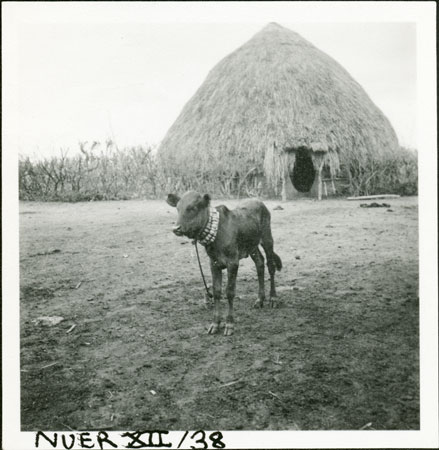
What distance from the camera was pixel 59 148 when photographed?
3230 mm

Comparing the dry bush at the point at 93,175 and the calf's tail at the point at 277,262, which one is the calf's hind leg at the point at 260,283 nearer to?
the calf's tail at the point at 277,262

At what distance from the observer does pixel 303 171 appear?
7633mm

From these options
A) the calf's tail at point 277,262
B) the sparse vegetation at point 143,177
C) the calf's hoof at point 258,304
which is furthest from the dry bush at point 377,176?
the calf's hoof at point 258,304

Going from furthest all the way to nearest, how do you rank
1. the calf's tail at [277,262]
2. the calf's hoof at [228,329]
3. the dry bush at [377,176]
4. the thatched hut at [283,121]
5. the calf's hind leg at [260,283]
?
the thatched hut at [283,121]
the dry bush at [377,176]
the calf's tail at [277,262]
the calf's hind leg at [260,283]
the calf's hoof at [228,329]

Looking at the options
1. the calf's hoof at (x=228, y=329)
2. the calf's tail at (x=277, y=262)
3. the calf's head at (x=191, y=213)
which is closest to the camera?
the calf's head at (x=191, y=213)

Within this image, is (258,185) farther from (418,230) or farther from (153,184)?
(418,230)

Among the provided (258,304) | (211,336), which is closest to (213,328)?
(211,336)

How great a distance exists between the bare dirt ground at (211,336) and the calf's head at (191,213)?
692 mm

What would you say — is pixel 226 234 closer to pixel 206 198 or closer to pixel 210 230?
pixel 210 230

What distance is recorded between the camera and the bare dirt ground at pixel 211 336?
202cm

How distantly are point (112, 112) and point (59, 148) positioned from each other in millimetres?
493

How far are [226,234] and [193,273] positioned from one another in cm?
92

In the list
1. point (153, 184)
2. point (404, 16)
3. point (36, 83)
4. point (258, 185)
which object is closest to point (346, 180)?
point (258, 185)

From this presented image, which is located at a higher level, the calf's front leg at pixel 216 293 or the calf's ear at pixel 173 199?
the calf's ear at pixel 173 199
